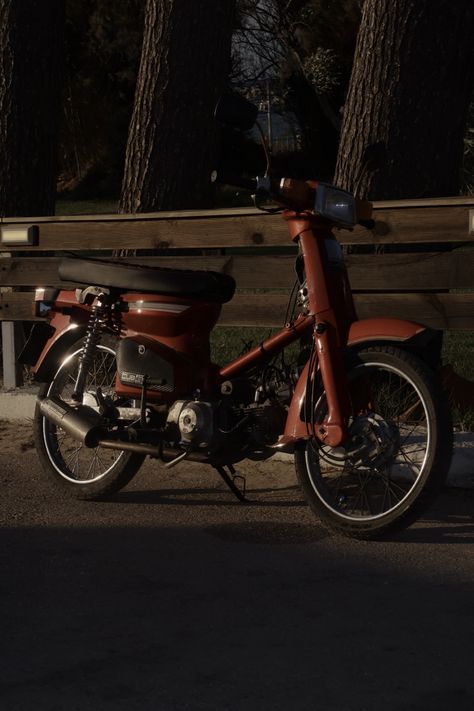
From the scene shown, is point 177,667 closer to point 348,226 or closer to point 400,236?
point 348,226

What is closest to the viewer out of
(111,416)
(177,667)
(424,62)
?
(177,667)

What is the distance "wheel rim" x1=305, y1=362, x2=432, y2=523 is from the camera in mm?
5379

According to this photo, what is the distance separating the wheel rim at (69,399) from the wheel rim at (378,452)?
1.28m

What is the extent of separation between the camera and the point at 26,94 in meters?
9.73

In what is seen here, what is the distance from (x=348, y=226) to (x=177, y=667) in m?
2.43

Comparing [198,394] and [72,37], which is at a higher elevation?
[72,37]

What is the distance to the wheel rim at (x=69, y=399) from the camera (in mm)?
6438

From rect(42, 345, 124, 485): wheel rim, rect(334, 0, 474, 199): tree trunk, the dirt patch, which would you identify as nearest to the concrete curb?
the dirt patch

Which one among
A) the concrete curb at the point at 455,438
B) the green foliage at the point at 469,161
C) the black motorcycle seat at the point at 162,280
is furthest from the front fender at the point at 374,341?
the green foliage at the point at 469,161

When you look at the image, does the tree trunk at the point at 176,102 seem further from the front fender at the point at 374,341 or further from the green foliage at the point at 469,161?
the green foliage at the point at 469,161

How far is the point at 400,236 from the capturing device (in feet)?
22.5

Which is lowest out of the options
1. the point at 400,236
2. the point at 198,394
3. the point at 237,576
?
the point at 237,576

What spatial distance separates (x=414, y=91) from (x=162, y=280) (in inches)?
98.9

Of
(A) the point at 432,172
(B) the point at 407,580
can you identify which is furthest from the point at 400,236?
(B) the point at 407,580
